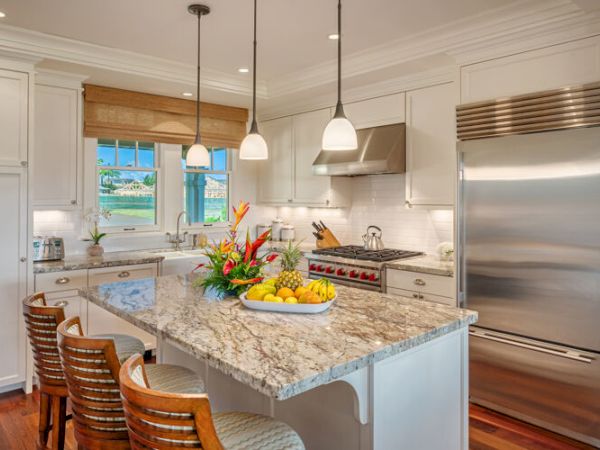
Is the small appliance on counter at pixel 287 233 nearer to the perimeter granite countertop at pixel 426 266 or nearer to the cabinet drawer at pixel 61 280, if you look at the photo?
the perimeter granite countertop at pixel 426 266

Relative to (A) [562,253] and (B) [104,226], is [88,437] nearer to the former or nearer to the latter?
(A) [562,253]

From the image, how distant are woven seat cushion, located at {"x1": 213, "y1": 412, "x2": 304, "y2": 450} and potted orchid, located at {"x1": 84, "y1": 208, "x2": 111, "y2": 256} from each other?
3.02 m

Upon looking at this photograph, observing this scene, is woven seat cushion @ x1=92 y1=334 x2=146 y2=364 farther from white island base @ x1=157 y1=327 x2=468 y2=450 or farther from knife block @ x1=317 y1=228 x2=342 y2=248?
knife block @ x1=317 y1=228 x2=342 y2=248

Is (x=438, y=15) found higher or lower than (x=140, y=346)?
higher

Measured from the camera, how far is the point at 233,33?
3396 mm

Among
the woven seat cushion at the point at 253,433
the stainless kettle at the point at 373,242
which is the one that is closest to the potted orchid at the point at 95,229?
the stainless kettle at the point at 373,242

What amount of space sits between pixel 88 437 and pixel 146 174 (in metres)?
3.49

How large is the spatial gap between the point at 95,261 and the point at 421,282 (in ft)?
8.72

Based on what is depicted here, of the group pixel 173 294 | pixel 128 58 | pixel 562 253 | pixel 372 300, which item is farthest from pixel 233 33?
pixel 562 253

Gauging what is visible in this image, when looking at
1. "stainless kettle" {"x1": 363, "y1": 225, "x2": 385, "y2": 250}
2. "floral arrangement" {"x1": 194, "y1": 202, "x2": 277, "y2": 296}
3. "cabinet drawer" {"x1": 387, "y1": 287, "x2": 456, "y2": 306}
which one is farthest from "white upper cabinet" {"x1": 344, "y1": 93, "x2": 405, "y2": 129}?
"floral arrangement" {"x1": 194, "y1": 202, "x2": 277, "y2": 296}

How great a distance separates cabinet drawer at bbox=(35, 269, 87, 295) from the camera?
3.56 meters

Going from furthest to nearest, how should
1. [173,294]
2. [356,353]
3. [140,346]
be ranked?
[173,294]
[140,346]
[356,353]

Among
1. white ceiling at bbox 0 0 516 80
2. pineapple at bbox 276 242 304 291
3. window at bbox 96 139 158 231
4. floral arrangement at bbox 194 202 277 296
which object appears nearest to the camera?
pineapple at bbox 276 242 304 291

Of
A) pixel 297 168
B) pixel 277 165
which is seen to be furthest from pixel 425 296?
pixel 277 165
